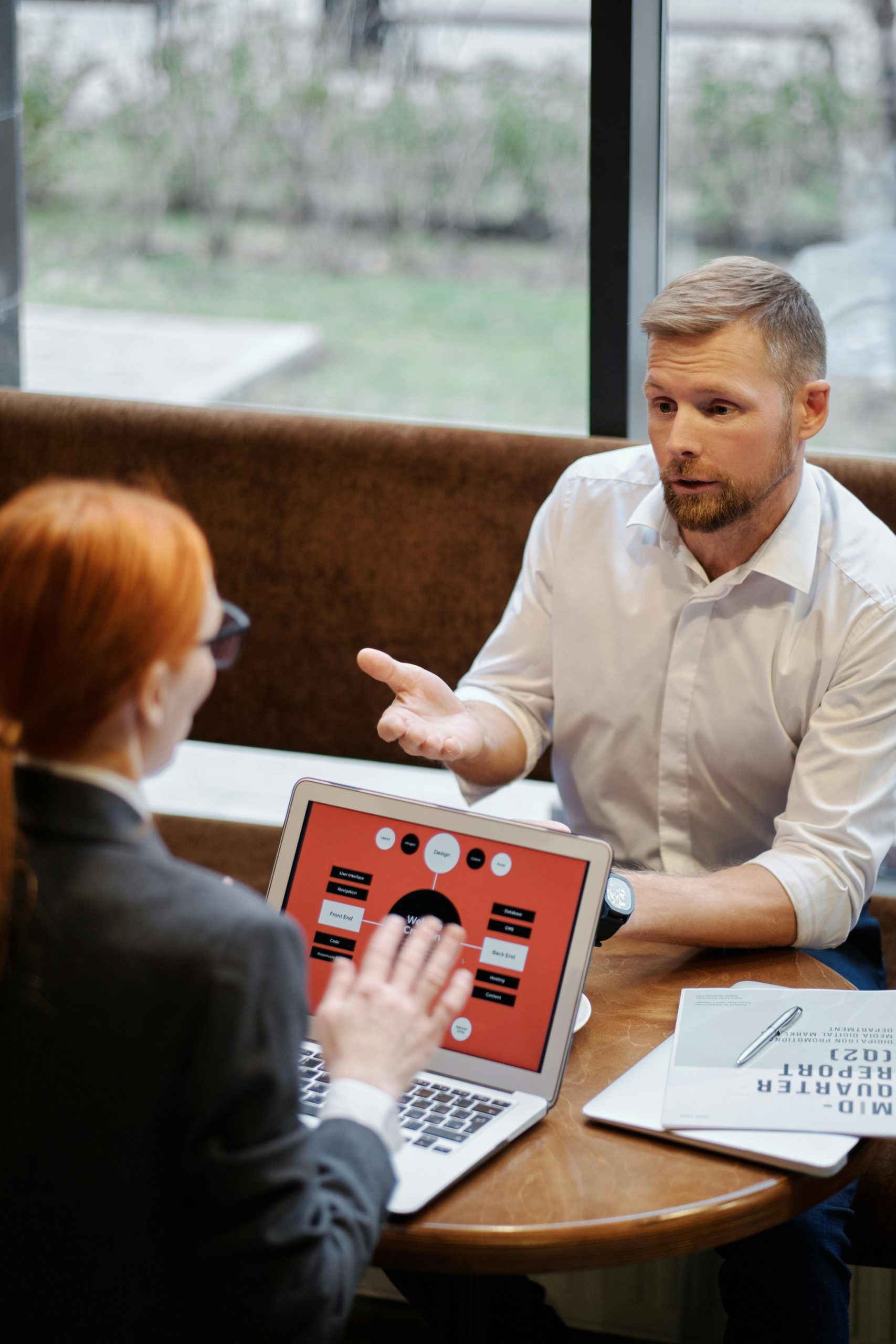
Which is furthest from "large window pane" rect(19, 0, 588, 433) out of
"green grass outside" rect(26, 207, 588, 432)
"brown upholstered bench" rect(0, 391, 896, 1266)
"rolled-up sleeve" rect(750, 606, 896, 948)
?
"rolled-up sleeve" rect(750, 606, 896, 948)

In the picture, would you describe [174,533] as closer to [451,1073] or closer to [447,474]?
[451,1073]

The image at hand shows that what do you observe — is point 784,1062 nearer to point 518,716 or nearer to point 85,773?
point 85,773

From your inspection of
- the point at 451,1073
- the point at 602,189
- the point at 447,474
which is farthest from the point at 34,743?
the point at 602,189

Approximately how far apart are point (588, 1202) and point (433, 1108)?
171 millimetres

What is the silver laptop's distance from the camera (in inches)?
47.0

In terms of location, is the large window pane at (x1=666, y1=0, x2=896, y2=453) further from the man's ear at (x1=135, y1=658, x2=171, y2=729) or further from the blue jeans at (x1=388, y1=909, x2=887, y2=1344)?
the man's ear at (x1=135, y1=658, x2=171, y2=729)

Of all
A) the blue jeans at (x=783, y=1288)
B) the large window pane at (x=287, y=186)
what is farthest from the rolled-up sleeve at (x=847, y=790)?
the large window pane at (x=287, y=186)

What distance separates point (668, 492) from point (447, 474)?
59 centimetres

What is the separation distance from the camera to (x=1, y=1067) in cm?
85

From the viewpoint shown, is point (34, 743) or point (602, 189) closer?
point (34, 743)

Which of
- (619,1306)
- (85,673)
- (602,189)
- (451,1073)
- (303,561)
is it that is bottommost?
(619,1306)

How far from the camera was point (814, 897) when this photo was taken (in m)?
1.57

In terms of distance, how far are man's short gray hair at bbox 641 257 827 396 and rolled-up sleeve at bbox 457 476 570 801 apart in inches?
13.8

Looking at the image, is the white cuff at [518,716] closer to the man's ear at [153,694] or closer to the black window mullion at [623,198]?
the black window mullion at [623,198]
